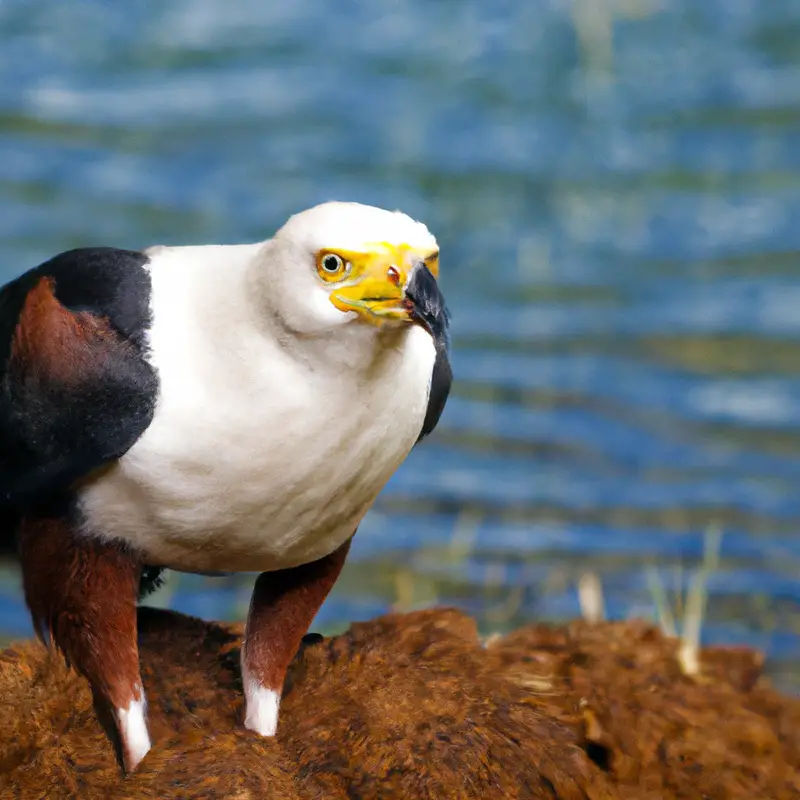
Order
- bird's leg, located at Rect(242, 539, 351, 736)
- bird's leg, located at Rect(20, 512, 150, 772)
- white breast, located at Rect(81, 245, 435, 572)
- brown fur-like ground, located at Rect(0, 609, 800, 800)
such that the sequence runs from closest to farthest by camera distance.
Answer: white breast, located at Rect(81, 245, 435, 572)
brown fur-like ground, located at Rect(0, 609, 800, 800)
bird's leg, located at Rect(20, 512, 150, 772)
bird's leg, located at Rect(242, 539, 351, 736)

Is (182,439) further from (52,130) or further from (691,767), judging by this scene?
(52,130)

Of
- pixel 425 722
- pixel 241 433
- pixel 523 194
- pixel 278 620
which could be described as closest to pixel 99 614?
pixel 278 620

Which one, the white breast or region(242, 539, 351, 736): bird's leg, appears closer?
the white breast

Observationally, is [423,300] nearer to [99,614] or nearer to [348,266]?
[348,266]

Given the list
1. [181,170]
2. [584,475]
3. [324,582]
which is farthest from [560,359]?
[324,582]

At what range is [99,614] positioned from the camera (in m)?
3.80

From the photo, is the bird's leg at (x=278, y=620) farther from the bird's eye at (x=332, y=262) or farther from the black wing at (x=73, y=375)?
the bird's eye at (x=332, y=262)

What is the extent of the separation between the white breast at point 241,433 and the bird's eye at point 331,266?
198mm

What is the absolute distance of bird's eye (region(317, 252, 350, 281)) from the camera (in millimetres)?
3424

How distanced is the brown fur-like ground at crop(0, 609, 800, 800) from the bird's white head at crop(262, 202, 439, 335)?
3.41 feet

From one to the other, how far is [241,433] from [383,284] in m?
0.49

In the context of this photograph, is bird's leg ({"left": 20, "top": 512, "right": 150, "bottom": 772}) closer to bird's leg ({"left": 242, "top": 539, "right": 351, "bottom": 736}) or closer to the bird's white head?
bird's leg ({"left": 242, "top": 539, "right": 351, "bottom": 736})

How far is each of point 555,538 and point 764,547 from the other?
3.44 ft

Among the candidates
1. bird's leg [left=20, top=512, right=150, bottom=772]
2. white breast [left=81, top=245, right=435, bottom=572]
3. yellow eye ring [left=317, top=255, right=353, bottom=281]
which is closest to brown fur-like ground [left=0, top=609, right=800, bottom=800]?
bird's leg [left=20, top=512, right=150, bottom=772]
